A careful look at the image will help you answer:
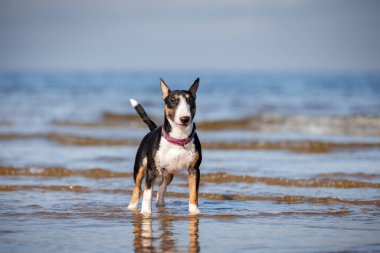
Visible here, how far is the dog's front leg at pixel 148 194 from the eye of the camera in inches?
346

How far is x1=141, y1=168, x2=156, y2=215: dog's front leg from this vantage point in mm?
8797

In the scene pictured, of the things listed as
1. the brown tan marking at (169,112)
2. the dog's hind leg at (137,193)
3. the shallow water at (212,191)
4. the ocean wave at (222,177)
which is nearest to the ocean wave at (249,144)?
the shallow water at (212,191)

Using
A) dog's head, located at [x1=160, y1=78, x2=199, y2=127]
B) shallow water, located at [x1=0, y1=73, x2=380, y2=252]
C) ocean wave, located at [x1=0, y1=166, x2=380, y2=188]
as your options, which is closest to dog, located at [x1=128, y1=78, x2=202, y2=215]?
dog's head, located at [x1=160, y1=78, x2=199, y2=127]

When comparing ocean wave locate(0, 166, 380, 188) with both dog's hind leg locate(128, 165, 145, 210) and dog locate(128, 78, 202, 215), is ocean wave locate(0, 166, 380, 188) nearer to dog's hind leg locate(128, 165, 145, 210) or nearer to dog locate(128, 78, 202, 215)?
dog's hind leg locate(128, 165, 145, 210)

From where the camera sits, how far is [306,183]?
11570 millimetres

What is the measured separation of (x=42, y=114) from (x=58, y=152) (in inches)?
468

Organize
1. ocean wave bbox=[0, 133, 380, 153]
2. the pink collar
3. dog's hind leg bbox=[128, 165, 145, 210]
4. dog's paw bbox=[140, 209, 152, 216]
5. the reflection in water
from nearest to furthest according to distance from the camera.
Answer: the reflection in water
the pink collar
dog's paw bbox=[140, 209, 152, 216]
dog's hind leg bbox=[128, 165, 145, 210]
ocean wave bbox=[0, 133, 380, 153]

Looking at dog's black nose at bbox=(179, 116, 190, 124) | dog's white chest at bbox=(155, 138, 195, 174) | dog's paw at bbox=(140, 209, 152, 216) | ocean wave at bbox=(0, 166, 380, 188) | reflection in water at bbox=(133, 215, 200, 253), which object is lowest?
reflection in water at bbox=(133, 215, 200, 253)

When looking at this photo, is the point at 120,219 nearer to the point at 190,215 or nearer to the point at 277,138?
the point at 190,215

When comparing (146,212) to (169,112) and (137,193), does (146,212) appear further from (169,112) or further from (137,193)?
(169,112)

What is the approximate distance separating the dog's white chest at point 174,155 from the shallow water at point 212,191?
0.63 metres

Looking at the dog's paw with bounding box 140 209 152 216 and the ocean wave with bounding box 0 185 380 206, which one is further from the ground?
the ocean wave with bounding box 0 185 380 206

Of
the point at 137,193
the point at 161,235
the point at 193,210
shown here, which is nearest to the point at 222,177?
the point at 137,193

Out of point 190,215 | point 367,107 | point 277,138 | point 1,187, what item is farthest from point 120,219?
point 367,107
